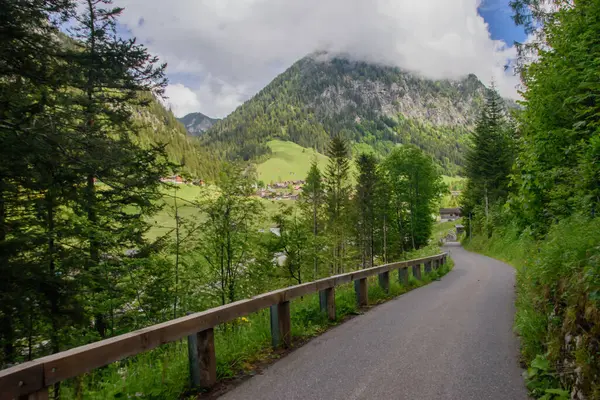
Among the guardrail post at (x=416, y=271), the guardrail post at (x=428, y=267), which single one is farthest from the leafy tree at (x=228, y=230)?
the guardrail post at (x=428, y=267)

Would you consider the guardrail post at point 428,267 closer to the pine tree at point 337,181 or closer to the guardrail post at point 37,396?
the guardrail post at point 37,396

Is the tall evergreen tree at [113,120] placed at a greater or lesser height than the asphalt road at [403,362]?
greater

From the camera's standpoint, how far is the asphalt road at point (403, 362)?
4.02 meters

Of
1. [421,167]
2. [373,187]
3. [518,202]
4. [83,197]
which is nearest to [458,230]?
[421,167]

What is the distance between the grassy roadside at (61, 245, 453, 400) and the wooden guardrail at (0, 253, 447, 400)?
0.77ft

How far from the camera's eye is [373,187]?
3994 centimetres

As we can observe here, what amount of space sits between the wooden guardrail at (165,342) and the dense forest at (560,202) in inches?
123

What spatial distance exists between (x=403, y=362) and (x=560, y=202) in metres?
6.64

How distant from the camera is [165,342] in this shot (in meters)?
3.74

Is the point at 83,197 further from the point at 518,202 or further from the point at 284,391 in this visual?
the point at 518,202

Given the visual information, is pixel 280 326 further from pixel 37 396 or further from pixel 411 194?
pixel 411 194

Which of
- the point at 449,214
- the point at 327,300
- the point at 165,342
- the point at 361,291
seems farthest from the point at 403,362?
the point at 449,214

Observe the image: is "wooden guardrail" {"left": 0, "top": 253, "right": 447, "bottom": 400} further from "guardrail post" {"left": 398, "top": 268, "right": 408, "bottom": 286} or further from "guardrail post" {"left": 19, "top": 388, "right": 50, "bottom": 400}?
"guardrail post" {"left": 398, "top": 268, "right": 408, "bottom": 286}

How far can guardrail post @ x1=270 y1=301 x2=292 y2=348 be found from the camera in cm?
558
